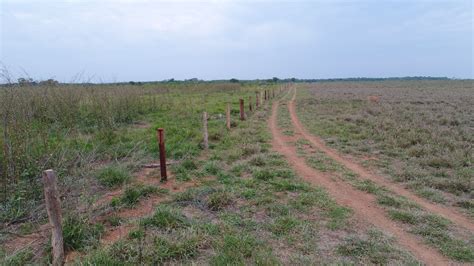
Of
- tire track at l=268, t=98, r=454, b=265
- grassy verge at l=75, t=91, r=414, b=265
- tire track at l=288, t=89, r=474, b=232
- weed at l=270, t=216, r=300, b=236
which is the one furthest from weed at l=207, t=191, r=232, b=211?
tire track at l=288, t=89, r=474, b=232

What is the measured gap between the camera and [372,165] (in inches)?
294

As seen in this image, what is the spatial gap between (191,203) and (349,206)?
247 cm

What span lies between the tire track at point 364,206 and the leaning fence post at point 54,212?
380 centimetres

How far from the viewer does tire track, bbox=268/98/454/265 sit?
3740 millimetres

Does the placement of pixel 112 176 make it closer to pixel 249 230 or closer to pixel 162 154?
pixel 162 154

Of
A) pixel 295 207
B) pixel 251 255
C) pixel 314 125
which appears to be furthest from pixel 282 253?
pixel 314 125

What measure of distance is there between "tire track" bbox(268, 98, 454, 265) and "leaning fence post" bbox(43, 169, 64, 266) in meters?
3.80

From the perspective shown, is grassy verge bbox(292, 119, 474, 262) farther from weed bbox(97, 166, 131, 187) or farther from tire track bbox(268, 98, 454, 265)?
weed bbox(97, 166, 131, 187)

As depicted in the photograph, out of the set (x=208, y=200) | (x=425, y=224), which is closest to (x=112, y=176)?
(x=208, y=200)

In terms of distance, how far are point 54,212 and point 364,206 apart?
4248 mm

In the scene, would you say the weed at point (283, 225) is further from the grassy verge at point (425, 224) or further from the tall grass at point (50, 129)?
the tall grass at point (50, 129)

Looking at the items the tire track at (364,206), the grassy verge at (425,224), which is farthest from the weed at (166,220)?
the grassy verge at (425,224)

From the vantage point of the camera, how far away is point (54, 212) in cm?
329

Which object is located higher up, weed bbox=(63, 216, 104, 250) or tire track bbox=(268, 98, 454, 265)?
weed bbox=(63, 216, 104, 250)
